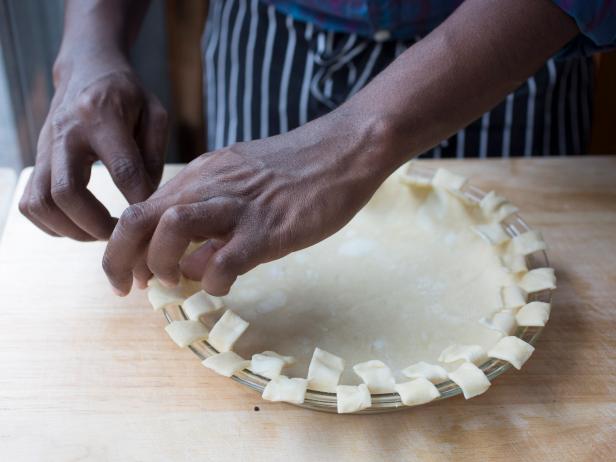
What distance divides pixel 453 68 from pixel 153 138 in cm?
35

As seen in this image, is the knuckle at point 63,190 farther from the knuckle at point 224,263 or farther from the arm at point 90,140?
the knuckle at point 224,263

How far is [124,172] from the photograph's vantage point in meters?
0.74

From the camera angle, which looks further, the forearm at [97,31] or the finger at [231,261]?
the forearm at [97,31]

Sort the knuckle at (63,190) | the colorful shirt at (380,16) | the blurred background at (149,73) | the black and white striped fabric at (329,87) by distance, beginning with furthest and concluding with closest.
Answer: the blurred background at (149,73), the black and white striped fabric at (329,87), the colorful shirt at (380,16), the knuckle at (63,190)

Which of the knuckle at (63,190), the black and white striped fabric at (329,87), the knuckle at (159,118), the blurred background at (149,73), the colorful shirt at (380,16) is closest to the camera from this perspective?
the knuckle at (63,190)

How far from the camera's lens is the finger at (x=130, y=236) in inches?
24.6

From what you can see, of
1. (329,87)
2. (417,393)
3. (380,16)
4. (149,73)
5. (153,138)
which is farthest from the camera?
(149,73)

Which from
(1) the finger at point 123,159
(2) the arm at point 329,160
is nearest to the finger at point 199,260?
(2) the arm at point 329,160

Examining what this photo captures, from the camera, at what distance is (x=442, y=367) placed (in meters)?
0.64

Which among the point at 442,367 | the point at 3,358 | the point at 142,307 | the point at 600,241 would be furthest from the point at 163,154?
the point at 600,241

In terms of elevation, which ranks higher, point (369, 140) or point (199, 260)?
point (369, 140)

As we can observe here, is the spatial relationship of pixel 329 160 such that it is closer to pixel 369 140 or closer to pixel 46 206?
pixel 369 140

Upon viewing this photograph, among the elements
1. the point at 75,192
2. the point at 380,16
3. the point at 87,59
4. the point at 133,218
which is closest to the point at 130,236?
the point at 133,218

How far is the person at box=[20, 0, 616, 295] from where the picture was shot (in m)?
0.63
